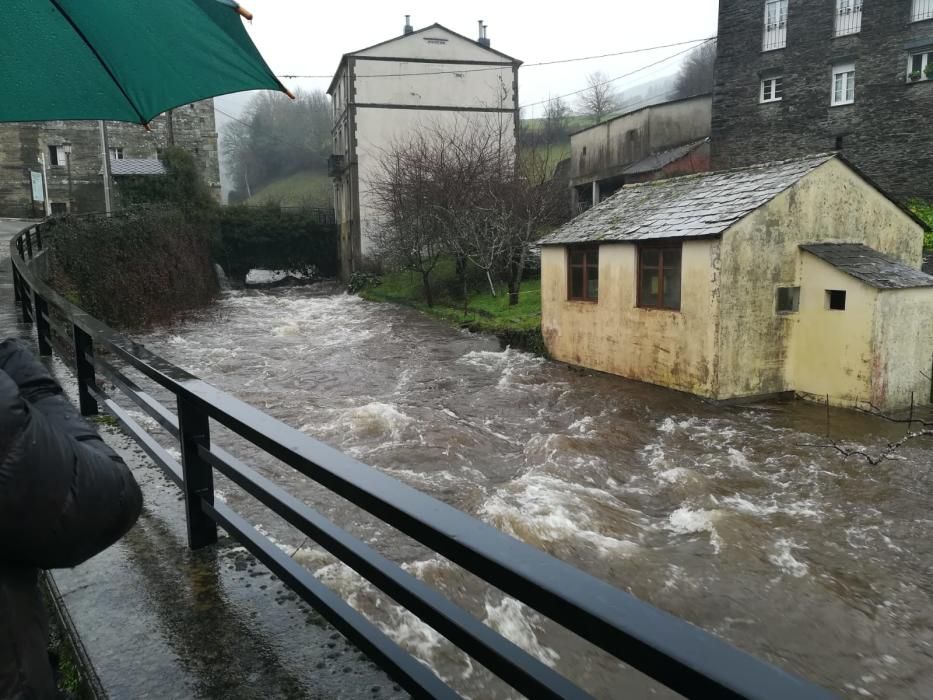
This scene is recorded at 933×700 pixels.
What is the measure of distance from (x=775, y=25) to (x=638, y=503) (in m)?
26.7

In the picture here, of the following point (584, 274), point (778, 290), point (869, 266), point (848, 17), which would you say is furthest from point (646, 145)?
point (869, 266)

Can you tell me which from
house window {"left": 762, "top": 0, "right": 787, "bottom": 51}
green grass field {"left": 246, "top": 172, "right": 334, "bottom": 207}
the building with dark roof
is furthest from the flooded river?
green grass field {"left": 246, "top": 172, "right": 334, "bottom": 207}

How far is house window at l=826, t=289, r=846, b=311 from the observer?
1334cm

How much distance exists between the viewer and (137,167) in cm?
3441

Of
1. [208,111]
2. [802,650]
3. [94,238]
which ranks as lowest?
[802,650]

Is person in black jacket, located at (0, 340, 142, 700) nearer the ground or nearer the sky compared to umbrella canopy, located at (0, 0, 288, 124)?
nearer the ground

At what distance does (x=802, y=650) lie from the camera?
6.09 metres

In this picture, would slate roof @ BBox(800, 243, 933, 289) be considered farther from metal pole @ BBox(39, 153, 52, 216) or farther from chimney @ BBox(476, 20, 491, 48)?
metal pole @ BBox(39, 153, 52, 216)

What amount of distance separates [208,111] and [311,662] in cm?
4582

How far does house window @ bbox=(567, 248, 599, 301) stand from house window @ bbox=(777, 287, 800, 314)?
13.3 feet

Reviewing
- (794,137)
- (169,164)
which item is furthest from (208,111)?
(794,137)

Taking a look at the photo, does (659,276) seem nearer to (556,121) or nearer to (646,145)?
(646,145)

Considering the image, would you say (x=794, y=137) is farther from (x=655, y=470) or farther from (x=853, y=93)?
(x=655, y=470)

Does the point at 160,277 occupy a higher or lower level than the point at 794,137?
lower
